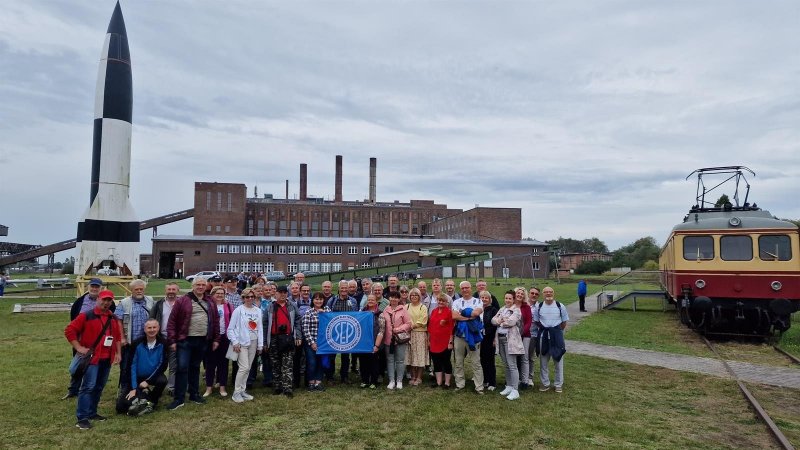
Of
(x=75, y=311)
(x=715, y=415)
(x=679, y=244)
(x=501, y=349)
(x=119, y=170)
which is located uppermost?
(x=119, y=170)

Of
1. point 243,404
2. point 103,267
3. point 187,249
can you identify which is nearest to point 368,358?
point 243,404

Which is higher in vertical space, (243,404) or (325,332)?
(325,332)

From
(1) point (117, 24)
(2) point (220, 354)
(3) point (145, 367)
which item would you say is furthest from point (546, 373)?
(1) point (117, 24)

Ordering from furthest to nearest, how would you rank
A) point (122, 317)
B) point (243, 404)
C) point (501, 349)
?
point (501, 349) → point (243, 404) → point (122, 317)

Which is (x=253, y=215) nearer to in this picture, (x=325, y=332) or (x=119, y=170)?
(x=119, y=170)

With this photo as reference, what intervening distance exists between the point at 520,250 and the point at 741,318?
50732 millimetres

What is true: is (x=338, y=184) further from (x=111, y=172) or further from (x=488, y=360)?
(x=488, y=360)

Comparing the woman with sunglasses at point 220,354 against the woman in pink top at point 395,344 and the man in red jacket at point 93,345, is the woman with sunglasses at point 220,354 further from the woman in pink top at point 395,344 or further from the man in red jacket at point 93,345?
the woman in pink top at point 395,344

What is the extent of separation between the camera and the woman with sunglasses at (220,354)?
313 inches

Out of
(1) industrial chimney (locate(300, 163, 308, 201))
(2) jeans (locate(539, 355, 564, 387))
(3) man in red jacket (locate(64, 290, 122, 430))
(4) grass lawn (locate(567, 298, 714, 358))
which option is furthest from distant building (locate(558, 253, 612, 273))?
(3) man in red jacket (locate(64, 290, 122, 430))

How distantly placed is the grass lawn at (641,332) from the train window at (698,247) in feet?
7.85

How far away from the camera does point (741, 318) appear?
13867 mm

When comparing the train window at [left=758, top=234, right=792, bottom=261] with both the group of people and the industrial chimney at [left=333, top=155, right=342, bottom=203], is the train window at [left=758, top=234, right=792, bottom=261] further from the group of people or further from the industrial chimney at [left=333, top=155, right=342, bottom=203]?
the industrial chimney at [left=333, top=155, right=342, bottom=203]

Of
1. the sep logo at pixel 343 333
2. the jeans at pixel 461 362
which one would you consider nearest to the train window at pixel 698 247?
the jeans at pixel 461 362
